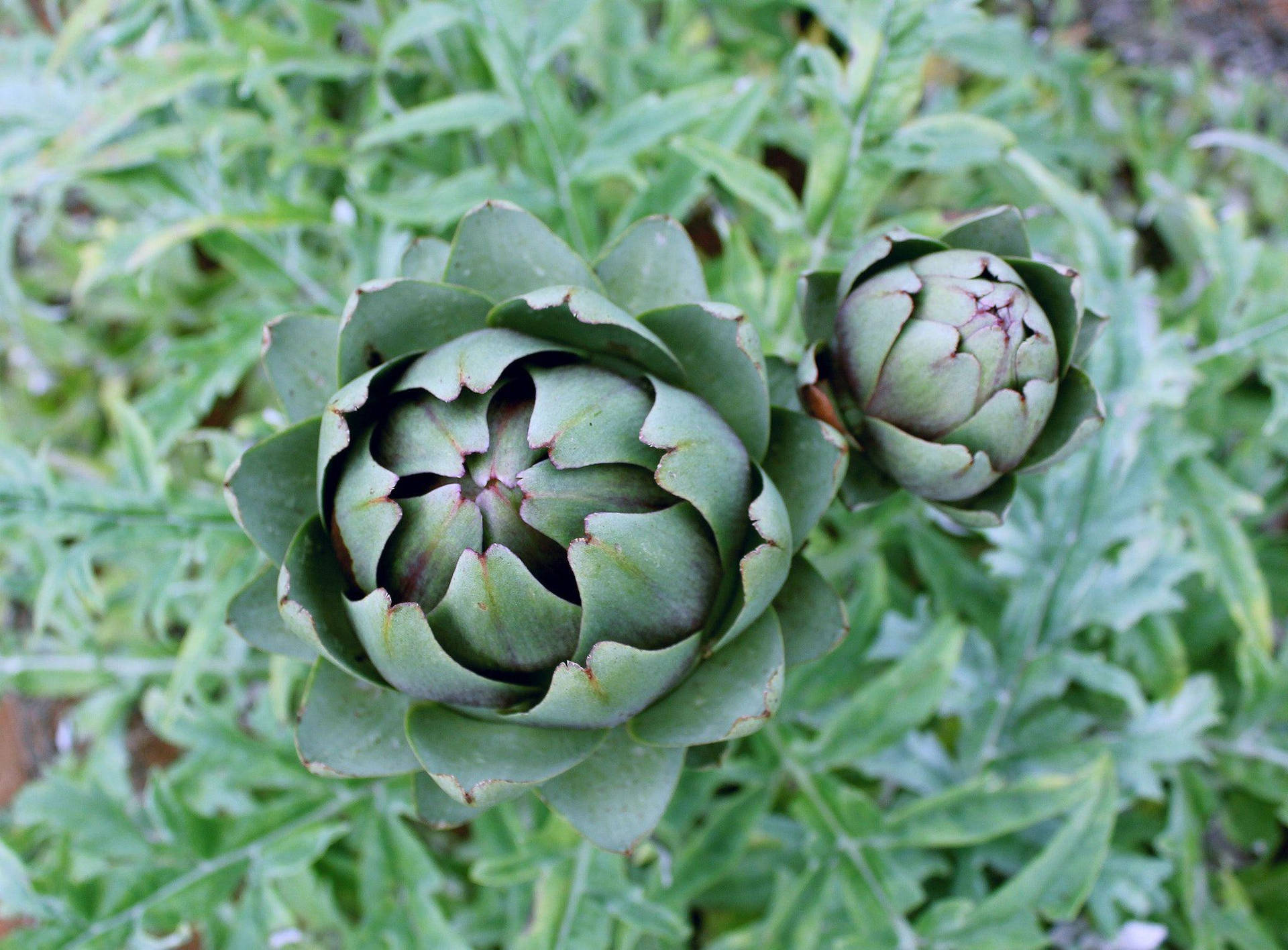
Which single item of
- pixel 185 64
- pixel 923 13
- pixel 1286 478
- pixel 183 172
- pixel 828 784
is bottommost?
pixel 828 784

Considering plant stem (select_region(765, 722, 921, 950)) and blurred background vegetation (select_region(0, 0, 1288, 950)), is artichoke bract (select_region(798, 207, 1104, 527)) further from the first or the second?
plant stem (select_region(765, 722, 921, 950))

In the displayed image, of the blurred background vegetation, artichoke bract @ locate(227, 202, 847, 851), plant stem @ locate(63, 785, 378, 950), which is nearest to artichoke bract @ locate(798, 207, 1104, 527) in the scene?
artichoke bract @ locate(227, 202, 847, 851)

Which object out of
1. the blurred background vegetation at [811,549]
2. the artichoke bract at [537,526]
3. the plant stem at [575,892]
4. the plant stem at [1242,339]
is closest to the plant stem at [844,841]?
the blurred background vegetation at [811,549]

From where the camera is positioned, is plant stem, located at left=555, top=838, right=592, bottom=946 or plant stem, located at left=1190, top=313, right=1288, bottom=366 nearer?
plant stem, located at left=555, top=838, right=592, bottom=946

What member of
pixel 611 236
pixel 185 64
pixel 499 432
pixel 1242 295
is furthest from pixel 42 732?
pixel 1242 295

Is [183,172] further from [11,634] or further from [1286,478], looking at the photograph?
Answer: [1286,478]

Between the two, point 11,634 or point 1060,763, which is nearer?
point 1060,763

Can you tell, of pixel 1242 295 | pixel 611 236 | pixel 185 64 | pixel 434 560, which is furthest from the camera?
pixel 611 236
